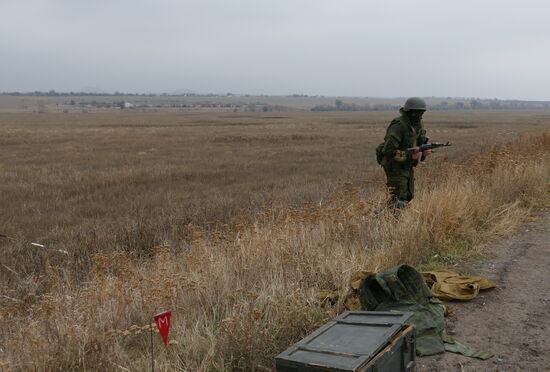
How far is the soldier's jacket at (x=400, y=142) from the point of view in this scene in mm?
6871

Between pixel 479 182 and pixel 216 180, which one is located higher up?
pixel 479 182

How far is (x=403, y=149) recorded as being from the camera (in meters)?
6.98

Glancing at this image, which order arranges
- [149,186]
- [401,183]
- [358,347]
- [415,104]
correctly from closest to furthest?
[358,347] → [415,104] → [401,183] → [149,186]

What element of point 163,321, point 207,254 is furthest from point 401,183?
point 163,321

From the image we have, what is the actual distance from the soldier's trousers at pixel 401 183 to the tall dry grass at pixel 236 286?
0.57 feet

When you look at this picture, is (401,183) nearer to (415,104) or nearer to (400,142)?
(400,142)

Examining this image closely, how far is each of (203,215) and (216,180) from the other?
6.66 meters

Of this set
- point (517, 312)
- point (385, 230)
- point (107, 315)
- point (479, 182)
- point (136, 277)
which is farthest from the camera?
point (479, 182)

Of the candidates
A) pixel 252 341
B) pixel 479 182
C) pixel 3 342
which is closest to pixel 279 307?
pixel 252 341

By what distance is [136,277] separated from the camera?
5.07 m

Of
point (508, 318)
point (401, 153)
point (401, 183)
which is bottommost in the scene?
point (508, 318)

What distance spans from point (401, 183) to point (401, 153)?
486 mm

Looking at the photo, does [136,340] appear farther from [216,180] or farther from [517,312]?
[216,180]

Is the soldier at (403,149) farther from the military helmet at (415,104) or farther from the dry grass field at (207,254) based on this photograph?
the dry grass field at (207,254)
